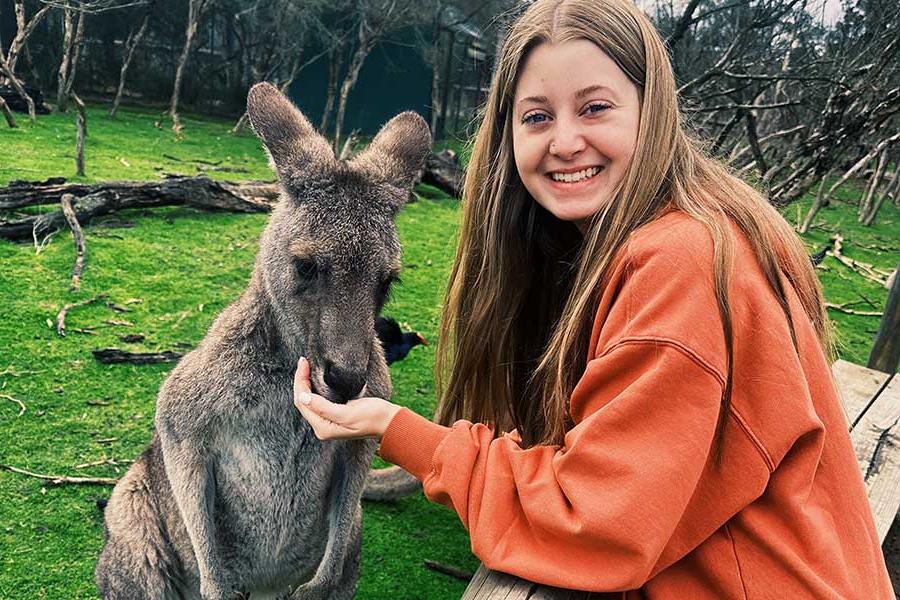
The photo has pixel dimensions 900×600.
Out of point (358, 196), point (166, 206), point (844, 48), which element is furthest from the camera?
point (166, 206)

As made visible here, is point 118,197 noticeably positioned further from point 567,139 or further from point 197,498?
point 567,139

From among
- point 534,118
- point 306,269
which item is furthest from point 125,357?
point 534,118

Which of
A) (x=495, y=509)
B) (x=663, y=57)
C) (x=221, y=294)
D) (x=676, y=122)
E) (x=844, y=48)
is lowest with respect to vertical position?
(x=221, y=294)

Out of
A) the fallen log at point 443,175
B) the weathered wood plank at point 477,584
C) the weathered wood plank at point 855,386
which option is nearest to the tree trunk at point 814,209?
the fallen log at point 443,175

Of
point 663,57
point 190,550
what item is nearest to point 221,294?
point 190,550

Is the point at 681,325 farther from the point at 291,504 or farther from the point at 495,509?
the point at 291,504

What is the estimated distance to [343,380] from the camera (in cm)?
152

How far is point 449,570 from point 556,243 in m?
1.45

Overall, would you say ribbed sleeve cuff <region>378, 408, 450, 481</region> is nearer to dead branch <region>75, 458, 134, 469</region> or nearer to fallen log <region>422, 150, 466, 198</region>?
dead branch <region>75, 458, 134, 469</region>

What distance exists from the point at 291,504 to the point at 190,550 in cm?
36

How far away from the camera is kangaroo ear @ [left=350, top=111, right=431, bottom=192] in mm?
1867

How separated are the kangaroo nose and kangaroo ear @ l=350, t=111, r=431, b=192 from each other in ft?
1.78

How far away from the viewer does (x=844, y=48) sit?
530 centimetres

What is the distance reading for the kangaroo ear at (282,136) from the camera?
1.76 m
